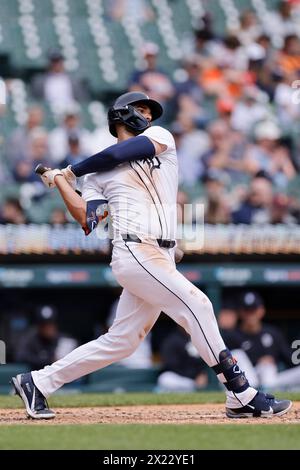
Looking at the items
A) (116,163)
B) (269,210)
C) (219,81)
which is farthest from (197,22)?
(116,163)

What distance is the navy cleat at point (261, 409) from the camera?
548 centimetres

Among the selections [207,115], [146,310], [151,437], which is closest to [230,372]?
[146,310]

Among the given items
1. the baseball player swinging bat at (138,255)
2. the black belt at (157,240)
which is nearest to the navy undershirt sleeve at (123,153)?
the baseball player swinging bat at (138,255)

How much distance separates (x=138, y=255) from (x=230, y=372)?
72cm

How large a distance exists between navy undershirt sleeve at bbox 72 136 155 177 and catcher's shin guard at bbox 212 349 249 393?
1025mm

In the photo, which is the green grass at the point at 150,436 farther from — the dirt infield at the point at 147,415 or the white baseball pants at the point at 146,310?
the white baseball pants at the point at 146,310

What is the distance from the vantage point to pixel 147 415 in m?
5.94

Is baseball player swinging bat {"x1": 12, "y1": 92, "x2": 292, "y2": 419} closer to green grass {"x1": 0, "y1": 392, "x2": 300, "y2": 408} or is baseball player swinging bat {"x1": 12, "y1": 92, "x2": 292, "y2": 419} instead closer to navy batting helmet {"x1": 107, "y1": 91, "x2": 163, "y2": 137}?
navy batting helmet {"x1": 107, "y1": 91, "x2": 163, "y2": 137}

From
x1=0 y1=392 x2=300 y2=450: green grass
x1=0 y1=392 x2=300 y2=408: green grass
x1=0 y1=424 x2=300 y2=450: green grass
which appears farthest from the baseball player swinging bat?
x1=0 y1=392 x2=300 y2=408: green grass

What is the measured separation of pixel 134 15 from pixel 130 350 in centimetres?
928

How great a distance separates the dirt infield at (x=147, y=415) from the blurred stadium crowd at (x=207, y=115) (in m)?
3.45

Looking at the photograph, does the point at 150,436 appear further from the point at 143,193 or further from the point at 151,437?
the point at 143,193

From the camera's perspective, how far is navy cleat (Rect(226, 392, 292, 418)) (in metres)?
5.48
